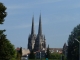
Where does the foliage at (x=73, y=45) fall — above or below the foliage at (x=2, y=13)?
above

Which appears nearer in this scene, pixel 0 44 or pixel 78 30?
pixel 0 44

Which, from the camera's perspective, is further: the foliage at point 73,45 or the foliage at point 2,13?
the foliage at point 73,45

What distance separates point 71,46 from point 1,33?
65.5 m

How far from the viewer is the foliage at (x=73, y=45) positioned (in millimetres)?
96688

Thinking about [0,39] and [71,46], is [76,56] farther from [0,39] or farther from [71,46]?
[0,39]

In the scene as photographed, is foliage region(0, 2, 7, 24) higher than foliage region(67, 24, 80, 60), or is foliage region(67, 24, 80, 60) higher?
foliage region(67, 24, 80, 60)

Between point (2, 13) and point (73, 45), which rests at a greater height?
point (73, 45)

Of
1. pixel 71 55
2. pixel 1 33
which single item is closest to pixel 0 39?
pixel 1 33

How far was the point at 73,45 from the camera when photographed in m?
101

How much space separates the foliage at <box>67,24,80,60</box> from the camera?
96.7m

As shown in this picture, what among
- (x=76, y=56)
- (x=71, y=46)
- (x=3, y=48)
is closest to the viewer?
(x=3, y=48)

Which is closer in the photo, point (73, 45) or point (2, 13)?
point (2, 13)

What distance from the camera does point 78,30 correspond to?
10594 centimetres

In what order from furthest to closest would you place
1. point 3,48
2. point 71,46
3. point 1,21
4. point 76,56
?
1. point 71,46
2. point 76,56
3. point 3,48
4. point 1,21
